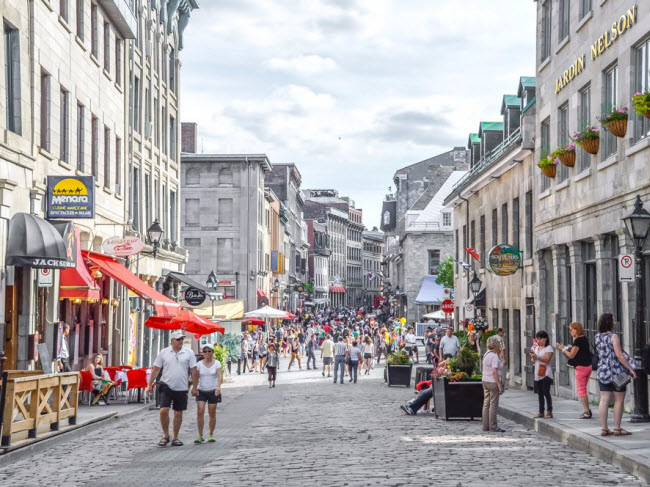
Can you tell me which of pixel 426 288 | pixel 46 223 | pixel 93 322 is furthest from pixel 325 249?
pixel 46 223

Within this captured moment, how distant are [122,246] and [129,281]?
2.91 feet

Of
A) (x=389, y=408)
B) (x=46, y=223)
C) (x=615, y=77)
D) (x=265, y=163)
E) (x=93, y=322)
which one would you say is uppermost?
(x=265, y=163)

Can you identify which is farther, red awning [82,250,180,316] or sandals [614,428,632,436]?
red awning [82,250,180,316]

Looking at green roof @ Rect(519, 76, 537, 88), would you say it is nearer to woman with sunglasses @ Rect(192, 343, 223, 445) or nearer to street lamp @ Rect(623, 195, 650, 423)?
street lamp @ Rect(623, 195, 650, 423)

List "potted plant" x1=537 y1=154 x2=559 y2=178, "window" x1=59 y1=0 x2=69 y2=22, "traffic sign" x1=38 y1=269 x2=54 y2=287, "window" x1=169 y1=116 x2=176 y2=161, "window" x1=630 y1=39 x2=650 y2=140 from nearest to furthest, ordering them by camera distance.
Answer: "window" x1=630 y1=39 x2=650 y2=140
"traffic sign" x1=38 y1=269 x2=54 y2=287
"window" x1=59 y1=0 x2=69 y2=22
"potted plant" x1=537 y1=154 x2=559 y2=178
"window" x1=169 y1=116 x2=176 y2=161

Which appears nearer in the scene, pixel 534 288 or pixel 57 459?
pixel 57 459

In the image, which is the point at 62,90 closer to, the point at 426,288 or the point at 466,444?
the point at 466,444

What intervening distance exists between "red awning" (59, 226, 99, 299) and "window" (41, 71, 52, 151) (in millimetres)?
1989

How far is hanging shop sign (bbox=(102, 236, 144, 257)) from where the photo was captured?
26484mm

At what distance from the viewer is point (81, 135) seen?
26969mm

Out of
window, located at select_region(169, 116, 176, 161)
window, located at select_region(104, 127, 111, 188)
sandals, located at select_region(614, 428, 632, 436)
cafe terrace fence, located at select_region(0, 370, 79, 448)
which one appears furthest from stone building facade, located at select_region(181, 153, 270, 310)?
sandals, located at select_region(614, 428, 632, 436)

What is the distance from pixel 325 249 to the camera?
15012 cm

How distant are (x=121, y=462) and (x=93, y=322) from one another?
641 inches

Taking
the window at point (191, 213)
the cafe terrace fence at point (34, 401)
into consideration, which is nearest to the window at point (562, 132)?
the cafe terrace fence at point (34, 401)
